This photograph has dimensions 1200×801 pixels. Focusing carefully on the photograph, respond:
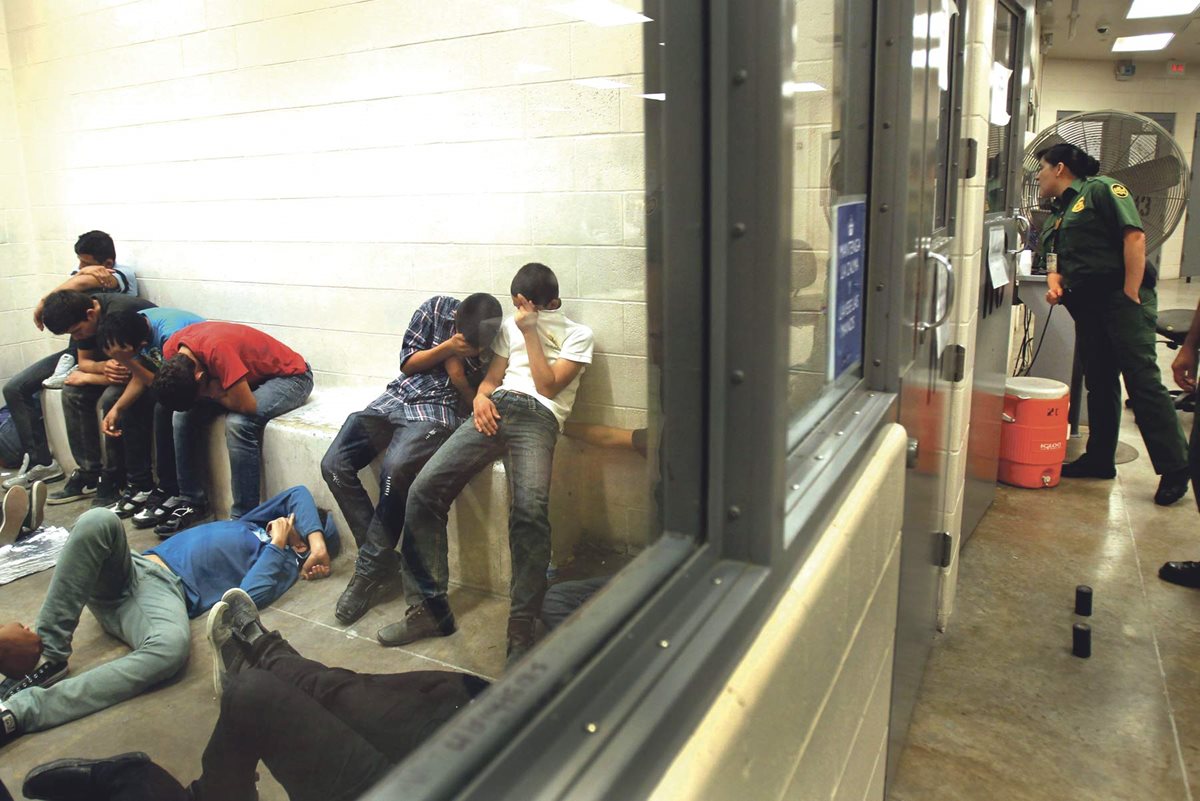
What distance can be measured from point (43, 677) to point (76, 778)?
516 millimetres

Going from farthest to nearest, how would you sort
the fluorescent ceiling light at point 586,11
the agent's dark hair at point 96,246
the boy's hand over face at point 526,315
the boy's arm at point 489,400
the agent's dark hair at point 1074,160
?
the agent's dark hair at point 96,246 < the agent's dark hair at point 1074,160 < the boy's arm at point 489,400 < the boy's hand over face at point 526,315 < the fluorescent ceiling light at point 586,11

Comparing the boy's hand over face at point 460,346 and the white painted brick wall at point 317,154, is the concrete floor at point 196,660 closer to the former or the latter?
the boy's hand over face at point 460,346

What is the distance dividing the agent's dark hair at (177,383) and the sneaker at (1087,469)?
3916 mm

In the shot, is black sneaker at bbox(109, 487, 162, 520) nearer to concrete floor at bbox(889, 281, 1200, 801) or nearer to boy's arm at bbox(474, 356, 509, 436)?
boy's arm at bbox(474, 356, 509, 436)

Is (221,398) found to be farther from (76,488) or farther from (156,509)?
(76,488)

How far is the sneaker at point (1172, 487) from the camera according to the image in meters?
3.34

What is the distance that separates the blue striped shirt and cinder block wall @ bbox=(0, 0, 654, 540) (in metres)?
0.22

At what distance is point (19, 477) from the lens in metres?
3.27

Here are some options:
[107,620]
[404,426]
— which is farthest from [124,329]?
[107,620]

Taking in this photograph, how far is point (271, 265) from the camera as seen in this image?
381 cm

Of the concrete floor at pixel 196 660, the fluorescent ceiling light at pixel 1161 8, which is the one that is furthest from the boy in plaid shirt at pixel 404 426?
the fluorescent ceiling light at pixel 1161 8

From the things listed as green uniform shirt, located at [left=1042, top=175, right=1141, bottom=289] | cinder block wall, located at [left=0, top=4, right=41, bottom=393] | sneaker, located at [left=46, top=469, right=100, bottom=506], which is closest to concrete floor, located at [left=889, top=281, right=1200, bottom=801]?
green uniform shirt, located at [left=1042, top=175, right=1141, bottom=289]

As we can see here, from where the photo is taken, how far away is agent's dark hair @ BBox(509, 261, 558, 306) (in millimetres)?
2336

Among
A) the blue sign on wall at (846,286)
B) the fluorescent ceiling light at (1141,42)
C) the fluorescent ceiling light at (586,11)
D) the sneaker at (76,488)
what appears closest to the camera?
the blue sign on wall at (846,286)
